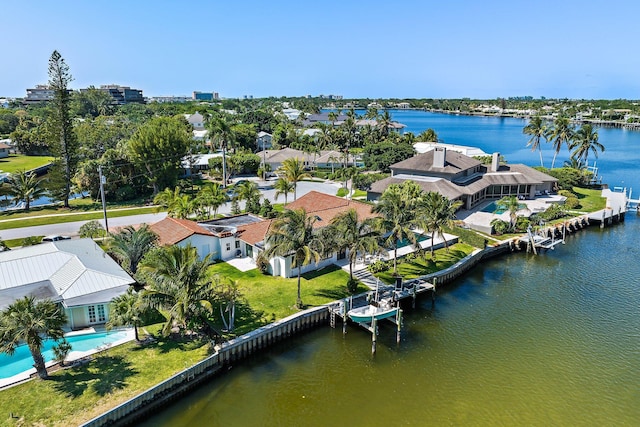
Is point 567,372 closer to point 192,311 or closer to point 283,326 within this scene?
point 283,326

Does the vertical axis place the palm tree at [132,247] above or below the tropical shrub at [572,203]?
above

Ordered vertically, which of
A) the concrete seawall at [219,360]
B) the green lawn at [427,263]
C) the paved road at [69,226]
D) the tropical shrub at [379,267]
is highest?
the paved road at [69,226]

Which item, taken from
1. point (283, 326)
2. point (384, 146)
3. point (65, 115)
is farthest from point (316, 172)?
point (283, 326)

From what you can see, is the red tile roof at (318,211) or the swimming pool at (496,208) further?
the swimming pool at (496,208)

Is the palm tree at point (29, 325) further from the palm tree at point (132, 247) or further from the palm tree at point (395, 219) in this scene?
the palm tree at point (395, 219)

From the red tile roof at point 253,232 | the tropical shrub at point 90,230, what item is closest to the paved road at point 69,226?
the tropical shrub at point 90,230

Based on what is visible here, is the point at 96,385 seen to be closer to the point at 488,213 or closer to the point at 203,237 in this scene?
the point at 203,237

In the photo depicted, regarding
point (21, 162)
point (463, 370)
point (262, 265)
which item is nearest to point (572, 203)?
point (463, 370)
